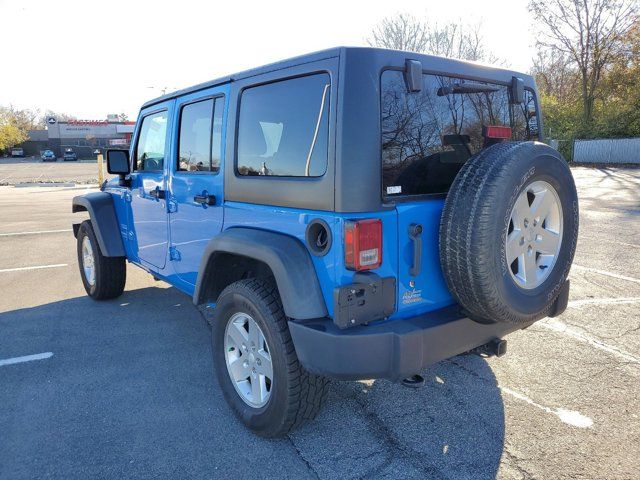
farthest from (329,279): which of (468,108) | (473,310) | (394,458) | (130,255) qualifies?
(130,255)

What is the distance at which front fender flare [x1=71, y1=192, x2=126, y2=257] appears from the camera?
469 cm

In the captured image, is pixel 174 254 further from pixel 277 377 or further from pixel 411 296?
pixel 411 296

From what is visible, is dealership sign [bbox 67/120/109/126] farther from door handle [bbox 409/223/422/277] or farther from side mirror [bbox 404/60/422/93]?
door handle [bbox 409/223/422/277]

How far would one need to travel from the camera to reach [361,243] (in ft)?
7.13

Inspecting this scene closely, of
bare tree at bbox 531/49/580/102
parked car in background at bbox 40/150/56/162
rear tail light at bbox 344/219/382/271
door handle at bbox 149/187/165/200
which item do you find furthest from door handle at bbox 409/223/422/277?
parked car in background at bbox 40/150/56/162

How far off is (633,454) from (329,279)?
1.84 metres

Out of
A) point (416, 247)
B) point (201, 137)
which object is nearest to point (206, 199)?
point (201, 137)

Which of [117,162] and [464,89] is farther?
[117,162]

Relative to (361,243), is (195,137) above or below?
above

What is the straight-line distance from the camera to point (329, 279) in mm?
2273

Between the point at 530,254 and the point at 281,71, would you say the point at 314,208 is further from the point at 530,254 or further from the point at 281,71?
the point at 530,254

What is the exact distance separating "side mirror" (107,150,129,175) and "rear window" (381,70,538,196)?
2911mm

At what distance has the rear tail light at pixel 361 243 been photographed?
216 cm

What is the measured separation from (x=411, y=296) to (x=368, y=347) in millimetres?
412
